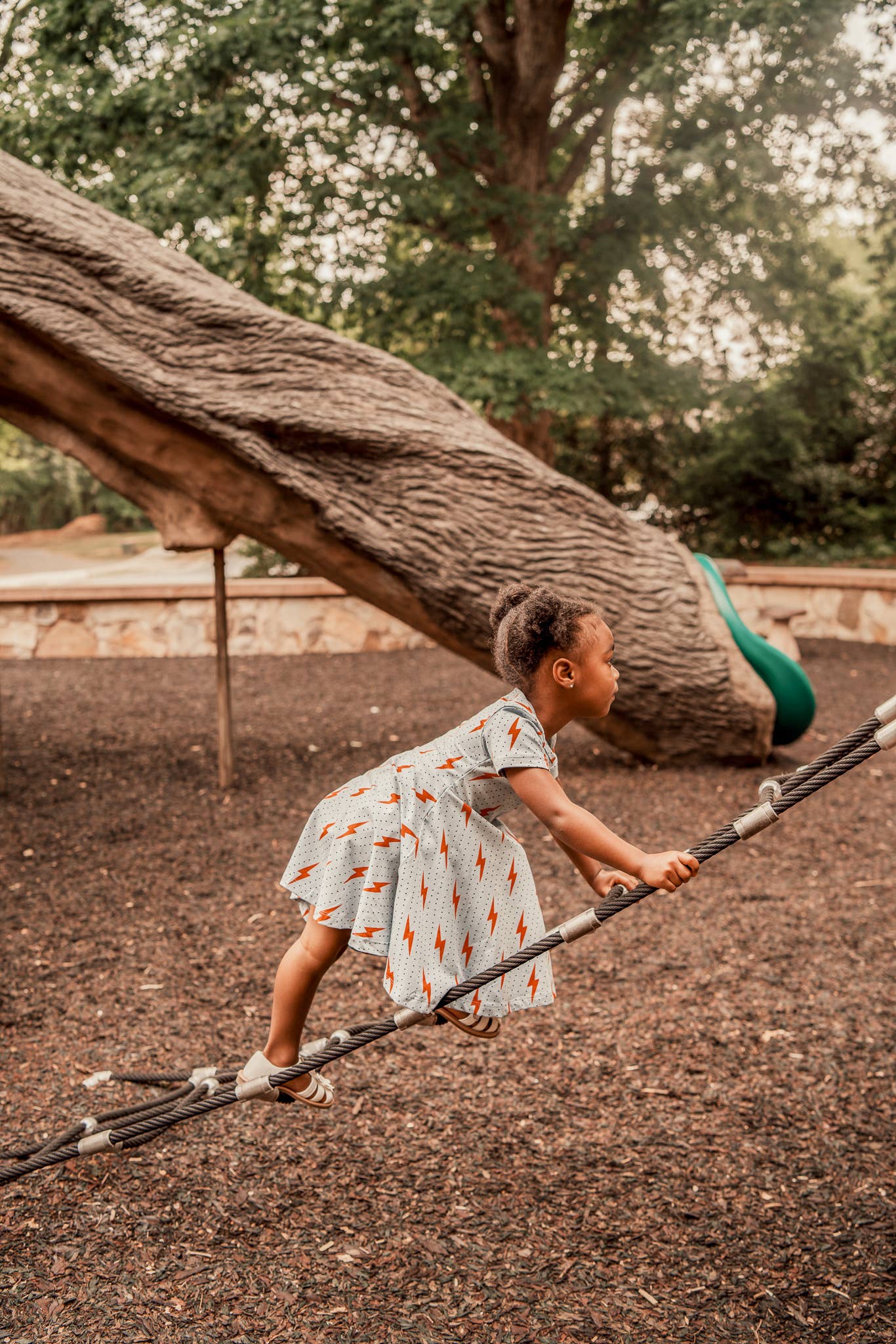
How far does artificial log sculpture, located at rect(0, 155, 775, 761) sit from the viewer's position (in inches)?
197

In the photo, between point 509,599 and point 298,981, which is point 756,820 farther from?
point 298,981

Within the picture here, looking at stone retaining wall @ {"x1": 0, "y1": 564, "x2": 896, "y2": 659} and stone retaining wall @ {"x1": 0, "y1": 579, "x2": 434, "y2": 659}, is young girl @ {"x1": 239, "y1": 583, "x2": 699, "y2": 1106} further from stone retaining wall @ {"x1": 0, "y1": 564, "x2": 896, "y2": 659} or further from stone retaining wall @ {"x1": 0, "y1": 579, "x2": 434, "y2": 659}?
stone retaining wall @ {"x1": 0, "y1": 579, "x2": 434, "y2": 659}

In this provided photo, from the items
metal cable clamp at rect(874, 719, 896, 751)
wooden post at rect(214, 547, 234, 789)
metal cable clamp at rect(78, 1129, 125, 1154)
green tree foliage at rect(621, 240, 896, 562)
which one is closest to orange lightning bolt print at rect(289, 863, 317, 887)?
metal cable clamp at rect(78, 1129, 125, 1154)

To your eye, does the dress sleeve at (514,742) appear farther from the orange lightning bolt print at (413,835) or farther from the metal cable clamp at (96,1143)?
the metal cable clamp at (96,1143)

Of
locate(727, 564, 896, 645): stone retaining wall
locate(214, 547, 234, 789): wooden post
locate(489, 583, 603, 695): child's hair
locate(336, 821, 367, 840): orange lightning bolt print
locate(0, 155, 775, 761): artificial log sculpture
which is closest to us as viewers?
locate(489, 583, 603, 695): child's hair

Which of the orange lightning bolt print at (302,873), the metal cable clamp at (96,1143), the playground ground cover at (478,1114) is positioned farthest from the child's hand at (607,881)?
the metal cable clamp at (96,1143)

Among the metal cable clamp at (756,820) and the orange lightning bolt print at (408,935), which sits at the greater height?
the metal cable clamp at (756,820)

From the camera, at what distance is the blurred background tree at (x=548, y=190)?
800 centimetres

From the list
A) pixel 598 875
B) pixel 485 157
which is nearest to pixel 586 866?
pixel 598 875

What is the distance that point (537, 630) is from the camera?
1.96m

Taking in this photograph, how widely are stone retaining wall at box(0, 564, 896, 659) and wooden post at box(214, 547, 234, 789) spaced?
3737 mm

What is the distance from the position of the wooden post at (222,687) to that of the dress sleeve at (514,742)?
3.70 m

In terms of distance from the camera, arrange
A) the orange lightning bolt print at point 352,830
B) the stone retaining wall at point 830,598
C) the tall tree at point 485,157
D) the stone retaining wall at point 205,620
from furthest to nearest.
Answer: the stone retaining wall at point 830,598, the stone retaining wall at point 205,620, the tall tree at point 485,157, the orange lightning bolt print at point 352,830

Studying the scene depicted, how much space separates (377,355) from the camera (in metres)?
5.55
